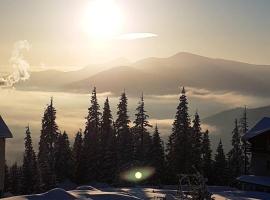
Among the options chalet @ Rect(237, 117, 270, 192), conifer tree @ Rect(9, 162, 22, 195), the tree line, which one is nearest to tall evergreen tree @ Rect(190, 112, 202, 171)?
the tree line

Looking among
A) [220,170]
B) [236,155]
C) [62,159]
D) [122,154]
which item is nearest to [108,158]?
[122,154]

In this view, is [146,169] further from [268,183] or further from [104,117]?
[268,183]

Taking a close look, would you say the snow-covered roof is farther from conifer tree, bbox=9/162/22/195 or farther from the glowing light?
conifer tree, bbox=9/162/22/195

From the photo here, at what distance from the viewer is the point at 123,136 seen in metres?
71.2

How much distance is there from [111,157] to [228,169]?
17.8m

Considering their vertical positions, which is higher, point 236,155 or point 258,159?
point 236,155

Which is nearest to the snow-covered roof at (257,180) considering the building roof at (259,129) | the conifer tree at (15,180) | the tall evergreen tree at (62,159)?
the building roof at (259,129)

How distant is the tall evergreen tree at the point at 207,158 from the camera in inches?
2680

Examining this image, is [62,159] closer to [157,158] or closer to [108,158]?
[108,158]

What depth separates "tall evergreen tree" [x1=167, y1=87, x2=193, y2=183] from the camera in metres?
67.2

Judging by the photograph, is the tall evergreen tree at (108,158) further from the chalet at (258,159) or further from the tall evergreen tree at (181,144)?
the chalet at (258,159)

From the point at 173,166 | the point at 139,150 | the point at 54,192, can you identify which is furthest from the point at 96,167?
the point at 54,192

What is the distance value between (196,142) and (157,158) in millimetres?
6243

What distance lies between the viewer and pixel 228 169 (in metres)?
70.8
